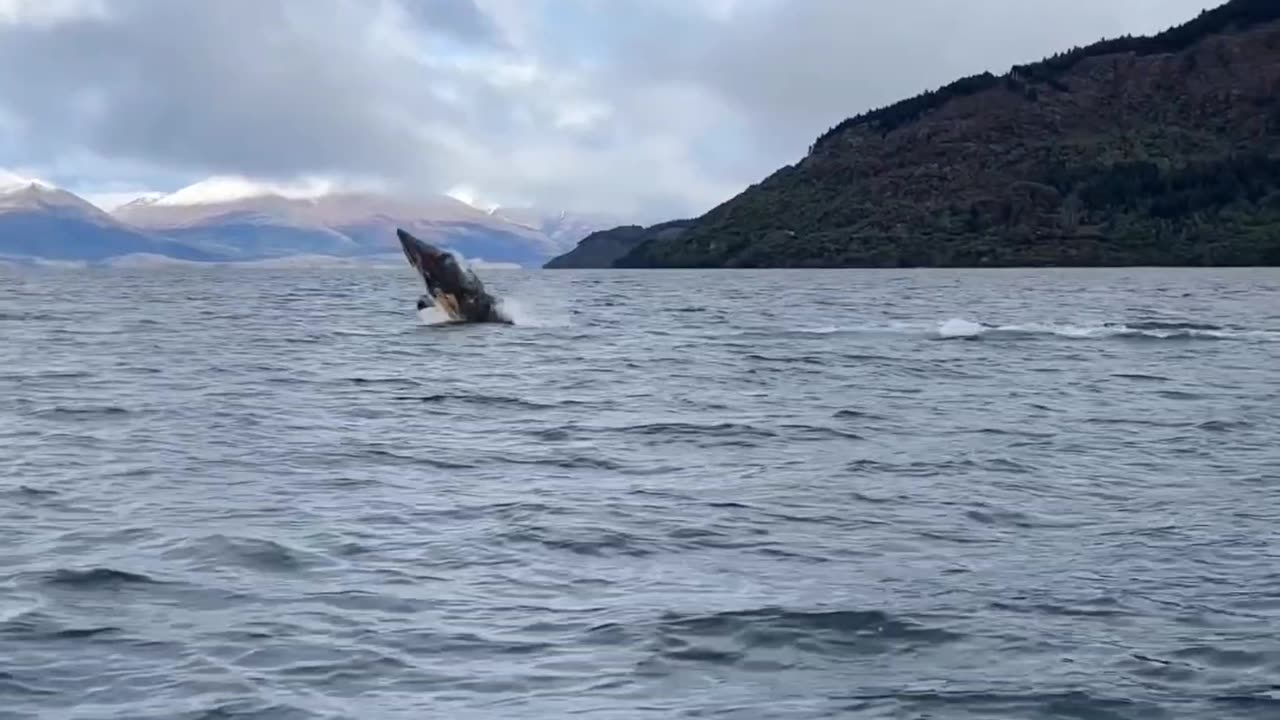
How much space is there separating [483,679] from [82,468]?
9.16 m

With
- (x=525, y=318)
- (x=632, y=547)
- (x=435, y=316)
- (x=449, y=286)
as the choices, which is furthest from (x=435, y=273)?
(x=632, y=547)

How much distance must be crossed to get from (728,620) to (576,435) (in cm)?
1056

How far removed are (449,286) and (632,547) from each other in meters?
34.9

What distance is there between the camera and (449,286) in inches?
1850

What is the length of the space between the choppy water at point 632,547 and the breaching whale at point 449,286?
14.2m

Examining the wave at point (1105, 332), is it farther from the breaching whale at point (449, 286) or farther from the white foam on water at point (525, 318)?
the breaching whale at point (449, 286)

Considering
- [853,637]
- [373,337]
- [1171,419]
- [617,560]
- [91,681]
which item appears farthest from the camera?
[373,337]

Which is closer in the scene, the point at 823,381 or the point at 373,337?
the point at 823,381

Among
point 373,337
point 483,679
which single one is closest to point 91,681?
point 483,679

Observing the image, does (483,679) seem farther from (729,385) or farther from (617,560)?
(729,385)

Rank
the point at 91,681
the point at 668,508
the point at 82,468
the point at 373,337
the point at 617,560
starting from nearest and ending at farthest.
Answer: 1. the point at 91,681
2. the point at 617,560
3. the point at 668,508
4. the point at 82,468
5. the point at 373,337

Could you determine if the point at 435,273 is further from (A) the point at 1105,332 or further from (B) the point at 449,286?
(A) the point at 1105,332

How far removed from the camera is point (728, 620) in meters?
10.3

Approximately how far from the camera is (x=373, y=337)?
43188mm
